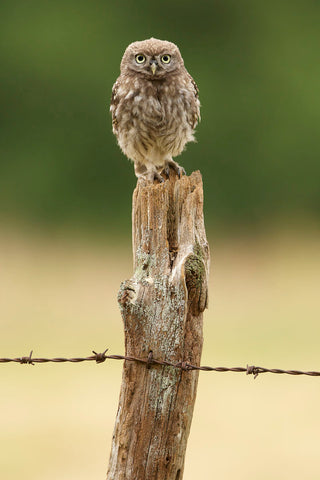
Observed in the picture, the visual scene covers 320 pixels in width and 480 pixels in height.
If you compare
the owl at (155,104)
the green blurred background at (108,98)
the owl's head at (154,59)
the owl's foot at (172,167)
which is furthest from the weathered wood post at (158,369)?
the green blurred background at (108,98)

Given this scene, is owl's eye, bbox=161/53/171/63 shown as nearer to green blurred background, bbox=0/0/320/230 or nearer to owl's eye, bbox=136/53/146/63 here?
owl's eye, bbox=136/53/146/63

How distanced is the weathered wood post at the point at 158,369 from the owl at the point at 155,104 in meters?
2.63

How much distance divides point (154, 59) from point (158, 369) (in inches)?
128

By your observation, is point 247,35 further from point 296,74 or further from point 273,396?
point 273,396

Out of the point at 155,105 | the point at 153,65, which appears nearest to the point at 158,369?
the point at 155,105

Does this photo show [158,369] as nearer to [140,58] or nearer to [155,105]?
[155,105]

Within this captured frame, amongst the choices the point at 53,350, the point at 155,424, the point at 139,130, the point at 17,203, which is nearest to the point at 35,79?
the point at 17,203

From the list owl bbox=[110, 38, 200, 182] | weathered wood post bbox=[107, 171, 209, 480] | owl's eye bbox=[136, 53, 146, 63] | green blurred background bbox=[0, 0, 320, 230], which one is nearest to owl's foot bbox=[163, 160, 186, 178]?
owl bbox=[110, 38, 200, 182]

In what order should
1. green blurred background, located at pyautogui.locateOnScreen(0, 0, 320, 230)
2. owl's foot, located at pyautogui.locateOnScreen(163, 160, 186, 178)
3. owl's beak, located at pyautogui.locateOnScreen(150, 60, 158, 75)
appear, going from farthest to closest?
1. green blurred background, located at pyautogui.locateOnScreen(0, 0, 320, 230)
2. owl's beak, located at pyautogui.locateOnScreen(150, 60, 158, 75)
3. owl's foot, located at pyautogui.locateOnScreen(163, 160, 186, 178)

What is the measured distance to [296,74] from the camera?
19.2 meters

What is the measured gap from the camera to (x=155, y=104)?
5.95 metres

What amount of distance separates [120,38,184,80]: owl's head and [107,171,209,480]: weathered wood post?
289cm

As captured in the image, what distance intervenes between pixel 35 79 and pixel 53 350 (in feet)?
29.1

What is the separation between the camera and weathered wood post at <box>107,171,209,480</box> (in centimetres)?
324
